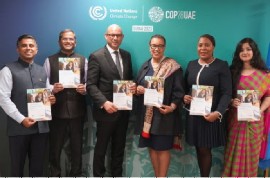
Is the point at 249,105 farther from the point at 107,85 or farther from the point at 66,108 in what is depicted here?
the point at 66,108

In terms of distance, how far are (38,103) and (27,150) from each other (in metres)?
0.50

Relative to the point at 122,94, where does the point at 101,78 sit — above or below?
above

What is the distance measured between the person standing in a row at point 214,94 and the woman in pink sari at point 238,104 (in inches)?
4.7

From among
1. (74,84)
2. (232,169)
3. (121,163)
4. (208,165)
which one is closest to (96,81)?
(74,84)

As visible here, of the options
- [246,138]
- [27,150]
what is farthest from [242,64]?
[27,150]

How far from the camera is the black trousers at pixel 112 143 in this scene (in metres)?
3.00

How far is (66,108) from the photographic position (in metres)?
2.94

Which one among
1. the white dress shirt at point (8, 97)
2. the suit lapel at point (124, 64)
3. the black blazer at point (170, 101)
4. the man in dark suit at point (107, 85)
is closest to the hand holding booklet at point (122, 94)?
the man in dark suit at point (107, 85)

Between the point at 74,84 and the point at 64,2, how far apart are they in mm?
1014

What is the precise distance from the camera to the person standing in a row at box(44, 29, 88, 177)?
293 cm

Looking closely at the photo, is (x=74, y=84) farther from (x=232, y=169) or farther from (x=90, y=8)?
(x=232, y=169)

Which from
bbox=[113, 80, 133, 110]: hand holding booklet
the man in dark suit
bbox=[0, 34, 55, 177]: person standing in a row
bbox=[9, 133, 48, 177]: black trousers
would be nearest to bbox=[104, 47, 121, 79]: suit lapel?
the man in dark suit

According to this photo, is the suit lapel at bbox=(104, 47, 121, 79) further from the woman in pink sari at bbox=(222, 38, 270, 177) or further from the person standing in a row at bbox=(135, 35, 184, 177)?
the woman in pink sari at bbox=(222, 38, 270, 177)

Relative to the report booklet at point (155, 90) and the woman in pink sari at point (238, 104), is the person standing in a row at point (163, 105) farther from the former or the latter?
the woman in pink sari at point (238, 104)
